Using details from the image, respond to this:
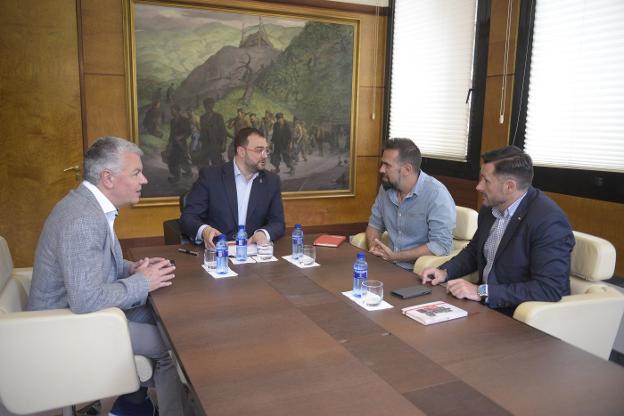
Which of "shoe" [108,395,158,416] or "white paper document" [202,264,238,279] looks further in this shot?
"white paper document" [202,264,238,279]

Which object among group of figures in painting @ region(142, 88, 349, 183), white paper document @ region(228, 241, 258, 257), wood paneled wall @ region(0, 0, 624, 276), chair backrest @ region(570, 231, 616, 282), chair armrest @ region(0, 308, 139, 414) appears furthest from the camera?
group of figures in painting @ region(142, 88, 349, 183)

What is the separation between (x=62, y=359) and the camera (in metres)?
1.93

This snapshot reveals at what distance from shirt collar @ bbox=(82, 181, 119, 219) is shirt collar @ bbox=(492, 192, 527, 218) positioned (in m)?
1.88

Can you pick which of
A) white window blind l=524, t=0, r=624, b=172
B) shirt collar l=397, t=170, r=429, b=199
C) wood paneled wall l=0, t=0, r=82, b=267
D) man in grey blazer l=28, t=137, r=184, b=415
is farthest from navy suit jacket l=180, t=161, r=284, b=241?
white window blind l=524, t=0, r=624, b=172

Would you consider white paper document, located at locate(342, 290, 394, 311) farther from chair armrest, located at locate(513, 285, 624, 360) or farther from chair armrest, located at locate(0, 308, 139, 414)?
chair armrest, located at locate(0, 308, 139, 414)

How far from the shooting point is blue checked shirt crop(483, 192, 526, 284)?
2.53m

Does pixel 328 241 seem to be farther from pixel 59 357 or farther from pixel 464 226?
pixel 59 357

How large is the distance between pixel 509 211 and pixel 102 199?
77.0 inches

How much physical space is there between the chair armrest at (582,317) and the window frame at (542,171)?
140cm

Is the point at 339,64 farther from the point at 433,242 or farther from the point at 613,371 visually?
the point at 613,371

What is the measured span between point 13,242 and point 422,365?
4.51m

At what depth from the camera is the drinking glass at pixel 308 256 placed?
2.74 metres

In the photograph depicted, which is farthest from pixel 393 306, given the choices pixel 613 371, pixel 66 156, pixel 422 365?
pixel 66 156

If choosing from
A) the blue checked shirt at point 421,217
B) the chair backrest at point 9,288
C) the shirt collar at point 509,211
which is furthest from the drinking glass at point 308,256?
the chair backrest at point 9,288
